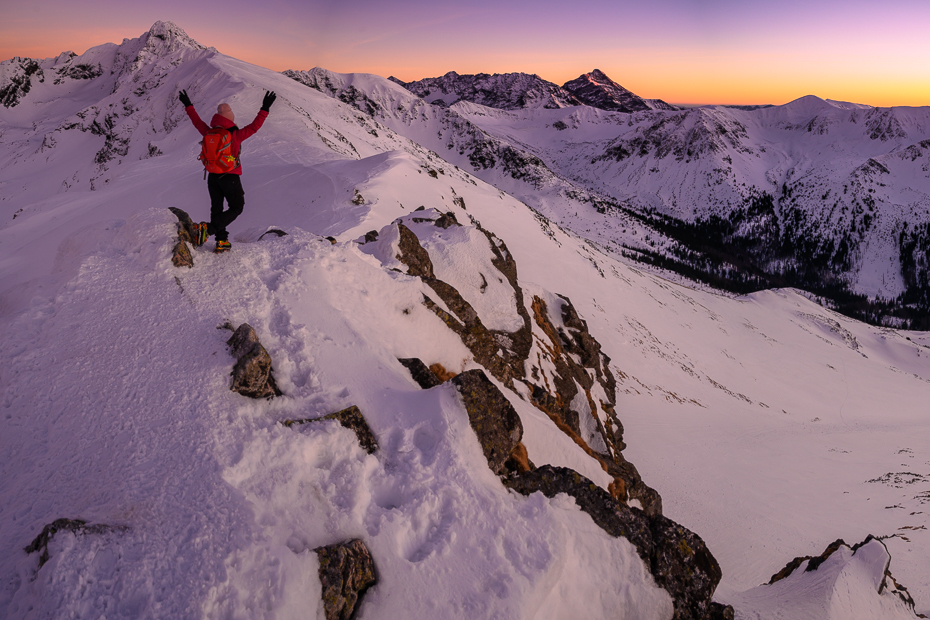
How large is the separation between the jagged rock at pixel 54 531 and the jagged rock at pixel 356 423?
7.68 ft

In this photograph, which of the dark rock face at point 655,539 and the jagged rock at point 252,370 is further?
the dark rock face at point 655,539

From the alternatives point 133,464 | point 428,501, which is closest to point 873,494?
point 428,501

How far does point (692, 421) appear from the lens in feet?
84.8

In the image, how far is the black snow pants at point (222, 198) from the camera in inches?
378

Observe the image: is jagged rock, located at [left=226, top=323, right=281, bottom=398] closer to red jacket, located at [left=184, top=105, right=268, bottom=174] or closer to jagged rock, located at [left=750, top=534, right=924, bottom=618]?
red jacket, located at [left=184, top=105, right=268, bottom=174]

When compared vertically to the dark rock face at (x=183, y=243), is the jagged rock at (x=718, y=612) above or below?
below

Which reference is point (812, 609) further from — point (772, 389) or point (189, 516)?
point (772, 389)

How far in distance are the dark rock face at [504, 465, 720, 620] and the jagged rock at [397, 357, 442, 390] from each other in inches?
93.4

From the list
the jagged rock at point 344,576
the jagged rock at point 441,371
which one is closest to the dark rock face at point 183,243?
the jagged rock at point 441,371

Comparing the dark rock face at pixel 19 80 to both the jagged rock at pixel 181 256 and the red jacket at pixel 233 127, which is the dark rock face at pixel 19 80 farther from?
the jagged rock at pixel 181 256

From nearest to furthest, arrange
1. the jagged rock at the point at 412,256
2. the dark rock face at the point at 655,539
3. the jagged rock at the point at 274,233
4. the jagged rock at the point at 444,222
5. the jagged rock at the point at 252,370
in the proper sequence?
the jagged rock at the point at 252,370 < the dark rock face at the point at 655,539 < the jagged rock at the point at 274,233 < the jagged rock at the point at 412,256 < the jagged rock at the point at 444,222

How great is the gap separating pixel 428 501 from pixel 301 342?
12.1 feet

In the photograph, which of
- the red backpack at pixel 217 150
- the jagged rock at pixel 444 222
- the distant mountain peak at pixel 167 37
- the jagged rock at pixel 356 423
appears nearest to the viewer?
the jagged rock at pixel 356 423

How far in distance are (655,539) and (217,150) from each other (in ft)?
36.7
